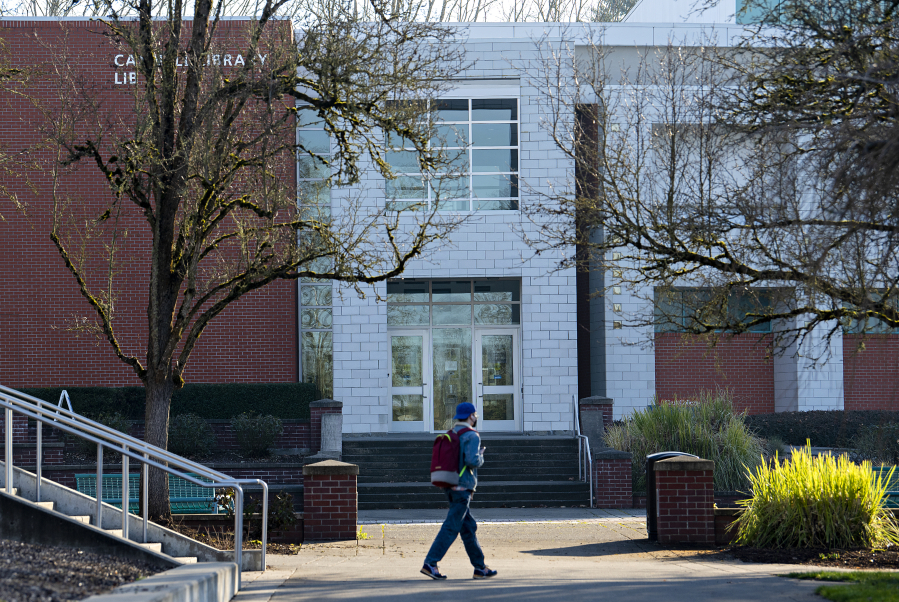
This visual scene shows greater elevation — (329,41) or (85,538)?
(329,41)

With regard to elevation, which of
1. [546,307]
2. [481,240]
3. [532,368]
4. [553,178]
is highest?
[553,178]

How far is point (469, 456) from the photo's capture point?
8.19m

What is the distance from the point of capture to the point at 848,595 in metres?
7.08

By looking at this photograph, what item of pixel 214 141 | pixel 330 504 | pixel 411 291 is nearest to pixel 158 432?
pixel 330 504

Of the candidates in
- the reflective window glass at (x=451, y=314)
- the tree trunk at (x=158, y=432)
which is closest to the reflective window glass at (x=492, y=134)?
the reflective window glass at (x=451, y=314)

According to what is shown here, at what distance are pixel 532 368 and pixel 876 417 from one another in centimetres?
887

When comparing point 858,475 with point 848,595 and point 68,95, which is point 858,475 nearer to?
point 848,595

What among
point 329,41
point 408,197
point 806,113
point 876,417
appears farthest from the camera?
point 876,417

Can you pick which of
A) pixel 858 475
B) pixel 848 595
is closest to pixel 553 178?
pixel 858 475

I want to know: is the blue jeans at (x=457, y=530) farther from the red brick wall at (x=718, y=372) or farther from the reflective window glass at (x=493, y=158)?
the red brick wall at (x=718, y=372)

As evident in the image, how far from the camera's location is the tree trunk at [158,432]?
10.1 meters

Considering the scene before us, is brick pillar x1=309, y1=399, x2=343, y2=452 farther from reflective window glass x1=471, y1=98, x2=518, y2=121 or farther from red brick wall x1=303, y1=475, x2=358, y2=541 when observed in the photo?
reflective window glass x1=471, y1=98, x2=518, y2=121

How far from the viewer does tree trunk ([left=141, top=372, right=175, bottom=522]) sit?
10.1 meters

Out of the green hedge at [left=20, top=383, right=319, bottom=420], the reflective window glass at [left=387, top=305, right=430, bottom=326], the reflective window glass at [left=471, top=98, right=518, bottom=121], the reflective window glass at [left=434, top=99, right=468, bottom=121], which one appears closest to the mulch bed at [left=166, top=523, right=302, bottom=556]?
the green hedge at [left=20, top=383, right=319, bottom=420]
